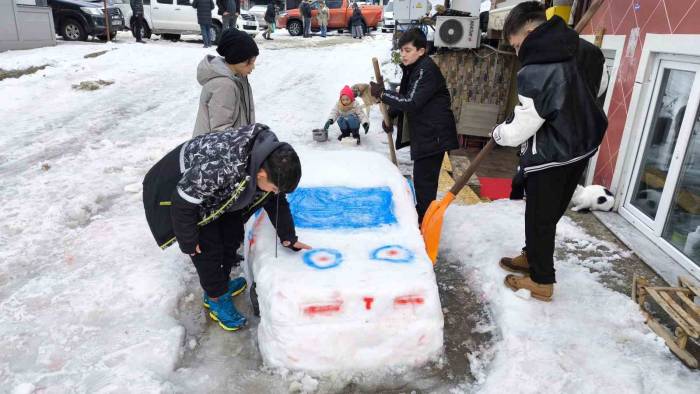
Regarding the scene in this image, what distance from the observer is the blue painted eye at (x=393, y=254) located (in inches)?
102

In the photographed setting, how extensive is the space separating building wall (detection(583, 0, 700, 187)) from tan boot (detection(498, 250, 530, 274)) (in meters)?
1.85

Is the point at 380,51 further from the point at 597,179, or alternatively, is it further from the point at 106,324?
the point at 106,324

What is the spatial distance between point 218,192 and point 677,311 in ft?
8.47

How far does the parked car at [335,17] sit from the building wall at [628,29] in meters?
Result: 15.9

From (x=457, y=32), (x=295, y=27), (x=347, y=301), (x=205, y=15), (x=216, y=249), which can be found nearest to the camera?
(x=347, y=301)

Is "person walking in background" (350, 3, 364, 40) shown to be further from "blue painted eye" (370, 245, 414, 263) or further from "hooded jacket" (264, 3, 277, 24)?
"blue painted eye" (370, 245, 414, 263)

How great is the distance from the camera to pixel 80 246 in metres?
3.54

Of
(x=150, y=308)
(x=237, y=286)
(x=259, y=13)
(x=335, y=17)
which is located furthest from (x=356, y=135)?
(x=259, y=13)

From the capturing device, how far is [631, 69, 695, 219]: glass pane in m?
3.72

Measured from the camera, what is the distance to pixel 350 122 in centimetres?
633

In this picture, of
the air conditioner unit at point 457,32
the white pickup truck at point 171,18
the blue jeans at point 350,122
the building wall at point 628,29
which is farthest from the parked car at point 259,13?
the building wall at point 628,29

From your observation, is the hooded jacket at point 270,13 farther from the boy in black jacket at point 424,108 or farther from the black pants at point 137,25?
the boy in black jacket at point 424,108

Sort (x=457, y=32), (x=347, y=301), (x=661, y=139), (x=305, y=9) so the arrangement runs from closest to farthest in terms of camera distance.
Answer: (x=347, y=301)
(x=661, y=139)
(x=457, y=32)
(x=305, y=9)

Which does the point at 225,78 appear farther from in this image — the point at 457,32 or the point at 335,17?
the point at 335,17
